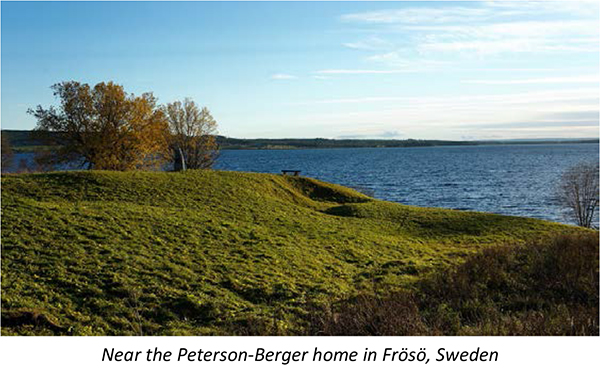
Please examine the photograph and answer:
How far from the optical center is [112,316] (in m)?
12.5

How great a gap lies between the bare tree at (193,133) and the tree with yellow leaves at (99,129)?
730 inches

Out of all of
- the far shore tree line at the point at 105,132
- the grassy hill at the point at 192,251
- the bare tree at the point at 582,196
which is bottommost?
the bare tree at the point at 582,196

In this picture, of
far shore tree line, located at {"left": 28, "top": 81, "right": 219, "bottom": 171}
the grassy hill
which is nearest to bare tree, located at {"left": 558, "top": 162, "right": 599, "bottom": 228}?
the grassy hill

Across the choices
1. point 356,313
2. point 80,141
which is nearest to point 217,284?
point 356,313

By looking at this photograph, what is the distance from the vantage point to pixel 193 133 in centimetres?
7294

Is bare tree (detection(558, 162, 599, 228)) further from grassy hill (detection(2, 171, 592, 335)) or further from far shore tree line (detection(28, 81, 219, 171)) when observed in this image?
far shore tree line (detection(28, 81, 219, 171))

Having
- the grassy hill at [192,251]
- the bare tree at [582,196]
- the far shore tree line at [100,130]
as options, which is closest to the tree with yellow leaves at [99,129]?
the far shore tree line at [100,130]

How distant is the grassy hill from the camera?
509 inches

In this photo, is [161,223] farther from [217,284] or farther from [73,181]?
[73,181]

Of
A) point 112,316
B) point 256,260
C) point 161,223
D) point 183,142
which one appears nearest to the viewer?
point 112,316

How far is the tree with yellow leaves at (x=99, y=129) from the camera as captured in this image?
49.5 meters

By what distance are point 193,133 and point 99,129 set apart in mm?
23533

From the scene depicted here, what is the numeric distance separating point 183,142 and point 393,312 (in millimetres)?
65092

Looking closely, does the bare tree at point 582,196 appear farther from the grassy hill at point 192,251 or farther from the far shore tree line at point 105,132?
the grassy hill at point 192,251
